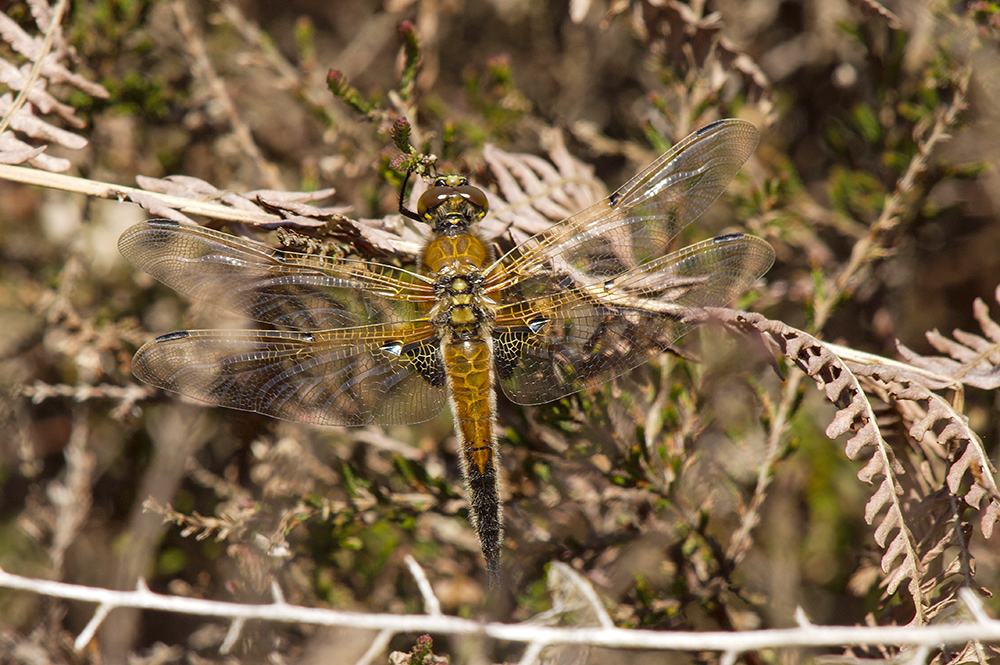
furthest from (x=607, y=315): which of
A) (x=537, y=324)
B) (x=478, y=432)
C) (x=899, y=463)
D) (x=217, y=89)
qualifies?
(x=217, y=89)

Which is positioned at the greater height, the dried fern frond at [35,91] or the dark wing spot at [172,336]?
the dried fern frond at [35,91]

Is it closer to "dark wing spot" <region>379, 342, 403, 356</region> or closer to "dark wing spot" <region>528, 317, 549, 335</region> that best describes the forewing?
"dark wing spot" <region>528, 317, 549, 335</region>

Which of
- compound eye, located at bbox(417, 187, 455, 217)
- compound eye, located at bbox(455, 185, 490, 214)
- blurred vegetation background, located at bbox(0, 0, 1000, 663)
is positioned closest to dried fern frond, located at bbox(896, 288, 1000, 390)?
blurred vegetation background, located at bbox(0, 0, 1000, 663)

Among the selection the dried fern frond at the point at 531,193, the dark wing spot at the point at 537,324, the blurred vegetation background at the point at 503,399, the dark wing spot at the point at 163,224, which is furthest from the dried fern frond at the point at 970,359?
the dark wing spot at the point at 163,224

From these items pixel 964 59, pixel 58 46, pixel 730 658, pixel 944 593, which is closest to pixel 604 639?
pixel 730 658

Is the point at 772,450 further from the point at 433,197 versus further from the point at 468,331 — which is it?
the point at 433,197

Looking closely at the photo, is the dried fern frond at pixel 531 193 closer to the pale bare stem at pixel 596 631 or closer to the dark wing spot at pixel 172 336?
the dark wing spot at pixel 172 336
